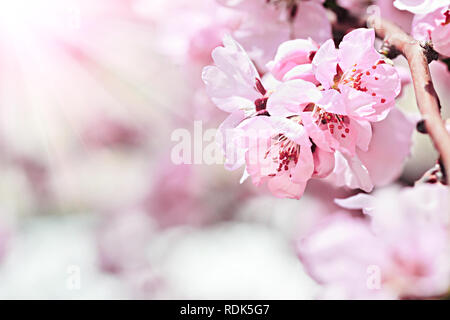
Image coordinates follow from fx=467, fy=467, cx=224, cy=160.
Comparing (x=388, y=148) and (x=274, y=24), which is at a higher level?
(x=274, y=24)

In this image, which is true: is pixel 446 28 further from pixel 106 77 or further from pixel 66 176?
pixel 66 176

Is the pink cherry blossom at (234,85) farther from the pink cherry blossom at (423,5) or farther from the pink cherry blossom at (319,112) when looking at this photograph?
the pink cherry blossom at (423,5)

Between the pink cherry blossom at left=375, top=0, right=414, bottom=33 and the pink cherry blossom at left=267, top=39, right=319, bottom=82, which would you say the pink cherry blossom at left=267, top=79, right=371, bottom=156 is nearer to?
the pink cherry blossom at left=267, top=39, right=319, bottom=82

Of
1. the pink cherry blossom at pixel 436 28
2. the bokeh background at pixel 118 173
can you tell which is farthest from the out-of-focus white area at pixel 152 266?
the pink cherry blossom at pixel 436 28

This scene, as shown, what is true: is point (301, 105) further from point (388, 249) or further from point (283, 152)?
point (388, 249)

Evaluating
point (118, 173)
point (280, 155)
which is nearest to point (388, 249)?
point (280, 155)
